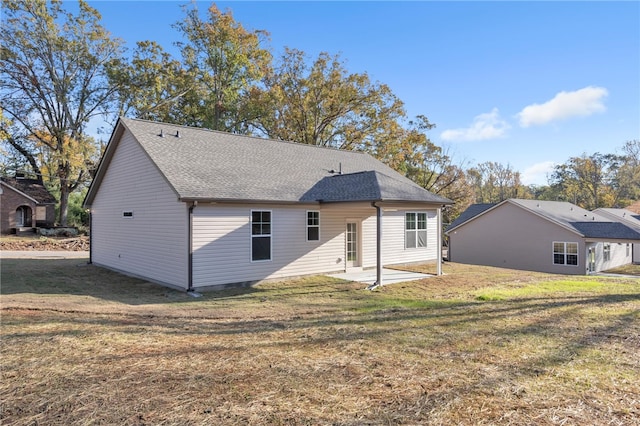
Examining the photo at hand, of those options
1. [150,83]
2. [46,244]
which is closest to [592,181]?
[150,83]

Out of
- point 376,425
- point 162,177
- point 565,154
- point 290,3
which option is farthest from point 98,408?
point 565,154

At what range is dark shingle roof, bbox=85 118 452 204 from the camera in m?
11.2

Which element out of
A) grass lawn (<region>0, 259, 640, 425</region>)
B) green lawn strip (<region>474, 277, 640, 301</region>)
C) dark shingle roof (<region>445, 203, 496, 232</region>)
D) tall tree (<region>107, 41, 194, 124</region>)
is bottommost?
green lawn strip (<region>474, 277, 640, 301</region>)

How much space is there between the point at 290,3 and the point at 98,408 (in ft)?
52.1

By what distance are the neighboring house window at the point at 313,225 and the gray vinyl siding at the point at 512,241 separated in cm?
2174

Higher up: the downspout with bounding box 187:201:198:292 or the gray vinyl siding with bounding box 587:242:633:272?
the downspout with bounding box 187:201:198:292

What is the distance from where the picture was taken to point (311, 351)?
16.9ft

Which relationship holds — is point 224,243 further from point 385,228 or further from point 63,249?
point 63,249

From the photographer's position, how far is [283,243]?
40.1ft

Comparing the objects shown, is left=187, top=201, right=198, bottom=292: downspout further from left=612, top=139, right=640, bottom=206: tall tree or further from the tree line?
left=612, top=139, right=640, bottom=206: tall tree

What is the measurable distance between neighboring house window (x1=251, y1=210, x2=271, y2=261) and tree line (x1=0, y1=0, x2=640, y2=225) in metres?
21.6

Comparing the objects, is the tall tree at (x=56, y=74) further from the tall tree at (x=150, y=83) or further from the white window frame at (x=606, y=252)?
the white window frame at (x=606, y=252)

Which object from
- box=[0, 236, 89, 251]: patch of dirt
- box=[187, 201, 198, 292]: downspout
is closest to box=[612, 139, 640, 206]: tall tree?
box=[187, 201, 198, 292]: downspout

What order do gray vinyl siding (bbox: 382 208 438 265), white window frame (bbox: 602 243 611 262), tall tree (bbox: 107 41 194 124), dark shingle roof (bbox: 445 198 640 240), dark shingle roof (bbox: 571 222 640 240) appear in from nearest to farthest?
gray vinyl siding (bbox: 382 208 438 265) < dark shingle roof (bbox: 571 222 640 240) < dark shingle roof (bbox: 445 198 640 240) < white window frame (bbox: 602 243 611 262) < tall tree (bbox: 107 41 194 124)
